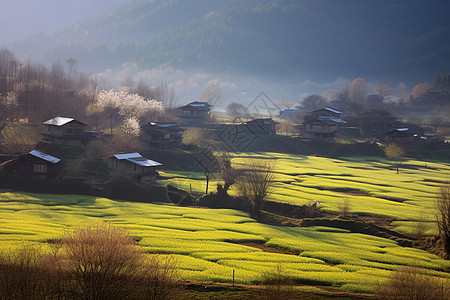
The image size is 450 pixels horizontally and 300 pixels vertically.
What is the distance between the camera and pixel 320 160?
117 metres

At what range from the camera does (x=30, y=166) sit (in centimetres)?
7175

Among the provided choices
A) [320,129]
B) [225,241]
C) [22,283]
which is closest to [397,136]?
[320,129]

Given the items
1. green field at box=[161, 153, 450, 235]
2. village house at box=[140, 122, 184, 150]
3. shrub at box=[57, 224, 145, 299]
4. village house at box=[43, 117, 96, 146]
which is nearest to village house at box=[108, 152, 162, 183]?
green field at box=[161, 153, 450, 235]

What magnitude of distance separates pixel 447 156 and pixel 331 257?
10230cm

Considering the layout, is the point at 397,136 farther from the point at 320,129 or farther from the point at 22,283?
the point at 22,283

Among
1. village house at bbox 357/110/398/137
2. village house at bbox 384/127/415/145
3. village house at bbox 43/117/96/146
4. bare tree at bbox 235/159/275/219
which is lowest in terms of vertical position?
bare tree at bbox 235/159/275/219

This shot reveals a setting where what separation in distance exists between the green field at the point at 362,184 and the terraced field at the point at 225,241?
11.3m

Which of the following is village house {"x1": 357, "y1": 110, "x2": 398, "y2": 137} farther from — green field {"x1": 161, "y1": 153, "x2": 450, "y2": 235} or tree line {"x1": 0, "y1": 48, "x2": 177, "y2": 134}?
tree line {"x1": 0, "y1": 48, "x2": 177, "y2": 134}

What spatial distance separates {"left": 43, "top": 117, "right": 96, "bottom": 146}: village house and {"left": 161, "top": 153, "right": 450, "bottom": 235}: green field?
71.0 feet

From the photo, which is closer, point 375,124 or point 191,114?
point 191,114

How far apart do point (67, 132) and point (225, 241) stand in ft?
192

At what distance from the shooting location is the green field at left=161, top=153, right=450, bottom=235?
203ft

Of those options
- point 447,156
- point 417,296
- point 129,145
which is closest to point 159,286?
point 417,296

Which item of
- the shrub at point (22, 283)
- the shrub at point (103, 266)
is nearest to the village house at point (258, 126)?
the shrub at point (103, 266)
